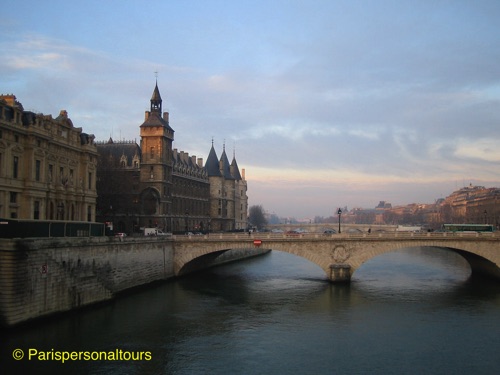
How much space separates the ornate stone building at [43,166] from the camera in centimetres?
4697

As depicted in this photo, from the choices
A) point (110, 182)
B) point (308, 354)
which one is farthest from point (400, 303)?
point (110, 182)

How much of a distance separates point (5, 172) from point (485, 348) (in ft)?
135

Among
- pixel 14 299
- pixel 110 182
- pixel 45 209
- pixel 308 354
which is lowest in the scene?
pixel 308 354

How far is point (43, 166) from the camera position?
5197cm

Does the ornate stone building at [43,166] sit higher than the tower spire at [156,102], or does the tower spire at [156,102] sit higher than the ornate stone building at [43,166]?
the tower spire at [156,102]

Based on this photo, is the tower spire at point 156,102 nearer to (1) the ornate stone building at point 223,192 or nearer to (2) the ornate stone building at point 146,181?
(2) the ornate stone building at point 146,181

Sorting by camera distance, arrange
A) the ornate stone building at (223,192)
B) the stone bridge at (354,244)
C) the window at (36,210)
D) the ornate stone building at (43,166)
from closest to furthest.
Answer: the ornate stone building at (43,166)
the window at (36,210)
the stone bridge at (354,244)
the ornate stone building at (223,192)

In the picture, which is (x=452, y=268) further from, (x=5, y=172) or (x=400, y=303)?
(x=5, y=172)

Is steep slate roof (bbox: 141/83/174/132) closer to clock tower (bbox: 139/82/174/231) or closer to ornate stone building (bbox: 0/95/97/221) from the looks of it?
clock tower (bbox: 139/82/174/231)

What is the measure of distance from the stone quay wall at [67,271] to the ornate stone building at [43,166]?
30.0 ft

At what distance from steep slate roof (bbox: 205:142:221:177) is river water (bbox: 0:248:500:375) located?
2433 inches

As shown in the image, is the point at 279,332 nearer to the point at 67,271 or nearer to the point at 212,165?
the point at 67,271

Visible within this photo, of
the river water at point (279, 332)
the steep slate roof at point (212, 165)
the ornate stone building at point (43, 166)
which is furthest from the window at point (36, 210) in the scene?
the steep slate roof at point (212, 165)

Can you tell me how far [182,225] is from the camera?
303 ft
